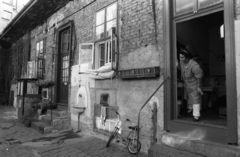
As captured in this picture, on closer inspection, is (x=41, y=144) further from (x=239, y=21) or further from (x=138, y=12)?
(x=239, y=21)

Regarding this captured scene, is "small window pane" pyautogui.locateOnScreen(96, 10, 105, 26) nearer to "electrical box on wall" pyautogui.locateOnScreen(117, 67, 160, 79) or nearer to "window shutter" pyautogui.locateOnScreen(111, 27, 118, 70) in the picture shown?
"window shutter" pyautogui.locateOnScreen(111, 27, 118, 70)

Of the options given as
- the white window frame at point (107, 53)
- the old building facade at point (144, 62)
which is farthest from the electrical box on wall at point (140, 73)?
the white window frame at point (107, 53)

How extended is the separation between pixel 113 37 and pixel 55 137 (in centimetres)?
388

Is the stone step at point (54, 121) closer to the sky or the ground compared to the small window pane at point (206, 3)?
closer to the ground

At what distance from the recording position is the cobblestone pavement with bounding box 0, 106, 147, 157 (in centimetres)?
429

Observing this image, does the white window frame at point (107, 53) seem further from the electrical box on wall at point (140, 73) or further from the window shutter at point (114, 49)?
the electrical box on wall at point (140, 73)

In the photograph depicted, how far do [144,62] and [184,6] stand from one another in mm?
1577

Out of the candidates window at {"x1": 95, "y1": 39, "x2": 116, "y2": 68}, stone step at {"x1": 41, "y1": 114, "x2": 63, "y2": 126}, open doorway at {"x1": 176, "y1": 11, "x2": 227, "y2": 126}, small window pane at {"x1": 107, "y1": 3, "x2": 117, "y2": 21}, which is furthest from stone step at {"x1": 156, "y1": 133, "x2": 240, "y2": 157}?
stone step at {"x1": 41, "y1": 114, "x2": 63, "y2": 126}

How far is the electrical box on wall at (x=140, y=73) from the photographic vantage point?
4.01 m

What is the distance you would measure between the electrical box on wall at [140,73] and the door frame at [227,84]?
0.25 meters

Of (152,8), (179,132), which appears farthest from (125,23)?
(179,132)

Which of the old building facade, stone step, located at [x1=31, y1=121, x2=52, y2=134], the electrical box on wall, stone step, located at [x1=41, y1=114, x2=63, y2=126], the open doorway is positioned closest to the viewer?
the old building facade

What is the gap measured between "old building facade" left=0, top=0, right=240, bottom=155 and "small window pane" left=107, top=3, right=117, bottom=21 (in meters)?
0.03

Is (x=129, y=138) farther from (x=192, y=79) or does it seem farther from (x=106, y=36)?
(x=106, y=36)
